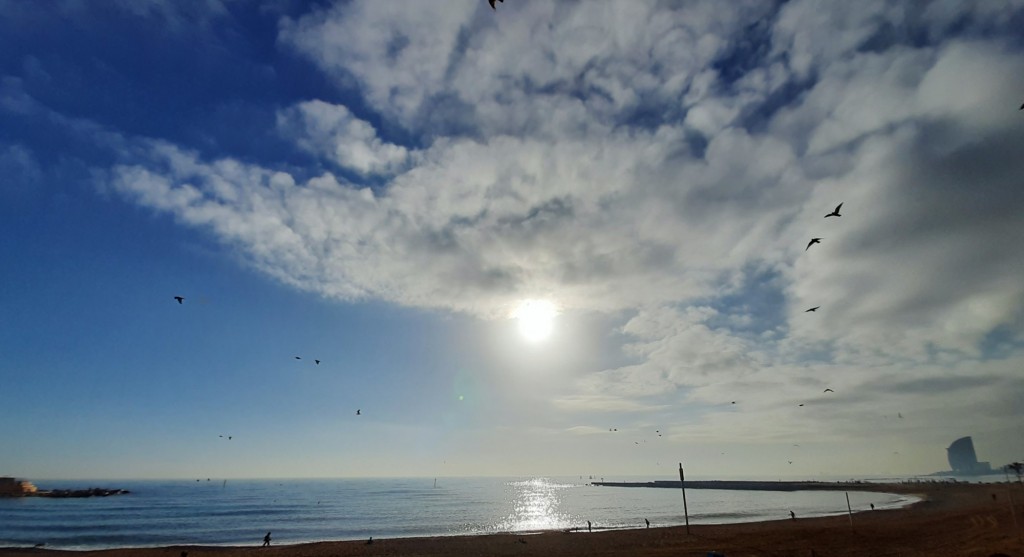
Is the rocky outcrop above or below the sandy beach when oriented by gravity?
below

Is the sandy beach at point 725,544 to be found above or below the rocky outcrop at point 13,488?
above

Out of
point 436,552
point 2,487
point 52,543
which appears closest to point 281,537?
point 52,543

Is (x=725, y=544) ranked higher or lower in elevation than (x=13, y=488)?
higher

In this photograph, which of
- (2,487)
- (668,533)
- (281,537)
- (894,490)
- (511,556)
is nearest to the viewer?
(511,556)

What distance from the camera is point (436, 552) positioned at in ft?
129

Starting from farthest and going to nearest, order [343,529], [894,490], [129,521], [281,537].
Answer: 1. [894,490]
2. [129,521]
3. [343,529]
4. [281,537]

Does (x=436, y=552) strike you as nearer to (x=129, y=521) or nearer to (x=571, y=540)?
(x=571, y=540)

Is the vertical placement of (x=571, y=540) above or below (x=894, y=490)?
above

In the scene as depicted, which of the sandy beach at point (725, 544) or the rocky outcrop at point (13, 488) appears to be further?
the rocky outcrop at point (13, 488)

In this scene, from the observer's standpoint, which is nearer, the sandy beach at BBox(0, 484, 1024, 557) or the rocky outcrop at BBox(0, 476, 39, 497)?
the sandy beach at BBox(0, 484, 1024, 557)

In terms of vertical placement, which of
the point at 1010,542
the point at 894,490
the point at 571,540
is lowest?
the point at 894,490

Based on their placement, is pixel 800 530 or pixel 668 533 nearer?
pixel 800 530

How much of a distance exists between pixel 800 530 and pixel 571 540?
21991 mm

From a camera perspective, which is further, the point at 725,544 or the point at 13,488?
the point at 13,488
